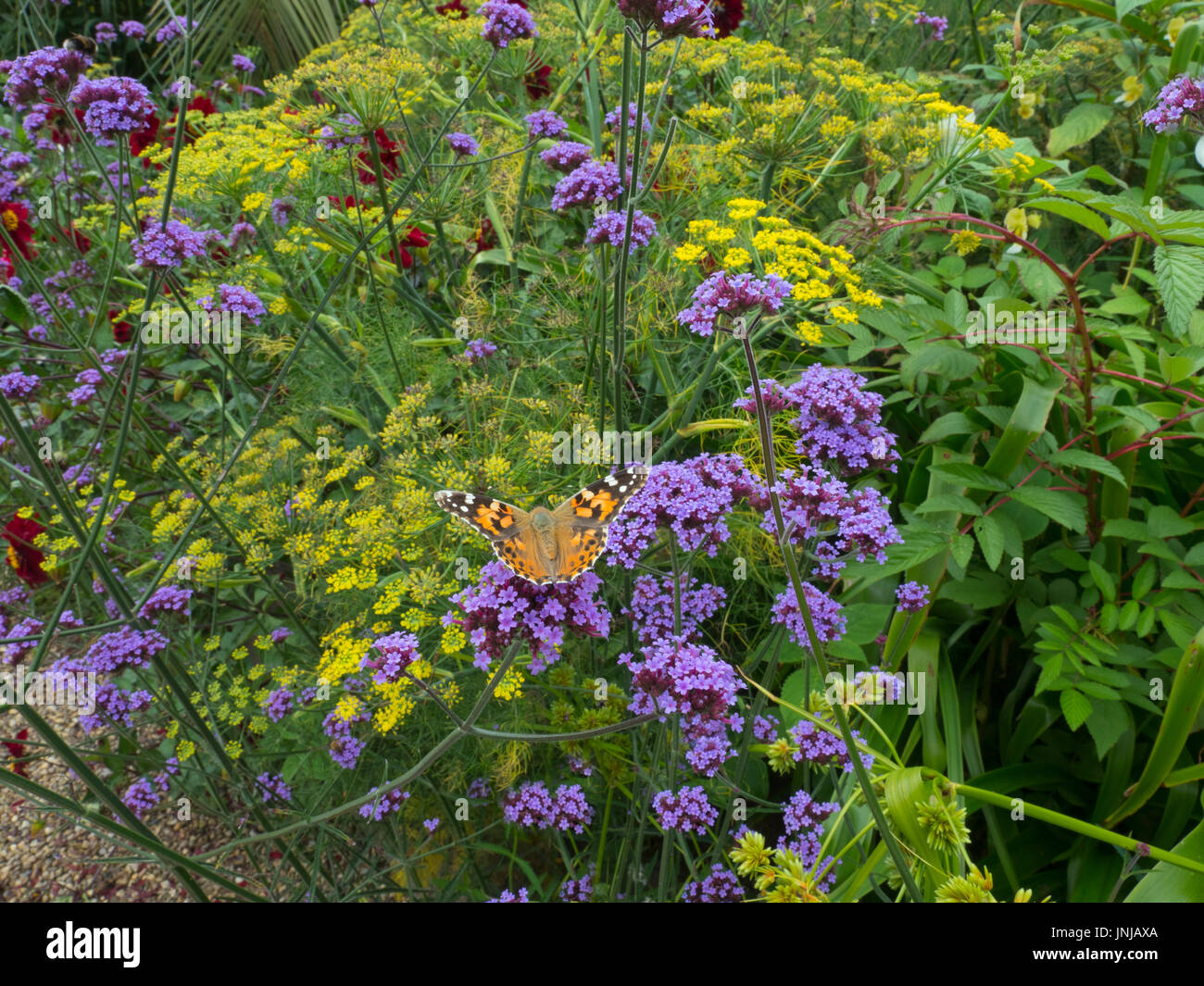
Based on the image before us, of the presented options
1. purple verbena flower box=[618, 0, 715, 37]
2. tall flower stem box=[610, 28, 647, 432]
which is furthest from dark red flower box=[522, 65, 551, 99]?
purple verbena flower box=[618, 0, 715, 37]

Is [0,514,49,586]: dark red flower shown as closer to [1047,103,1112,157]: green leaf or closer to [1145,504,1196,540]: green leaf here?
[1145,504,1196,540]: green leaf

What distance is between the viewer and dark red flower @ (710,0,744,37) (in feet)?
11.3

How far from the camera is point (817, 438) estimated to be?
5.71ft

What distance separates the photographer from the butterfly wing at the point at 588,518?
4.85 ft

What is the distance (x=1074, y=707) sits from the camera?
1813 mm

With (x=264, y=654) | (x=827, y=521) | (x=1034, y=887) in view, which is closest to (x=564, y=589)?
(x=827, y=521)

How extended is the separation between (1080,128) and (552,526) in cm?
265

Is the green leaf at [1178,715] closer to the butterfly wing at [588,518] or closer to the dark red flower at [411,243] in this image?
the butterfly wing at [588,518]

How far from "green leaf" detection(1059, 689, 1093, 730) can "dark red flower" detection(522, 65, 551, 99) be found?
296 centimetres

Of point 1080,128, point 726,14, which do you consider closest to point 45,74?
point 726,14

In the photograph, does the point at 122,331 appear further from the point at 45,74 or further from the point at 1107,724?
the point at 1107,724

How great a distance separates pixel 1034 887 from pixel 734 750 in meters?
0.88

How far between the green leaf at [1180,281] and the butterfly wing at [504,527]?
1.50m

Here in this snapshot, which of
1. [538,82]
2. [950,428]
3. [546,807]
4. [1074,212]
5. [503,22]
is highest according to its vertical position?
[538,82]
